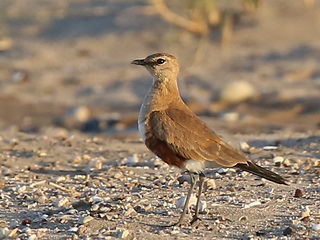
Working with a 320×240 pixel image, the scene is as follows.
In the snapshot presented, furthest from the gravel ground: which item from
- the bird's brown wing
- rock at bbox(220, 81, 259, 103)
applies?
rock at bbox(220, 81, 259, 103)

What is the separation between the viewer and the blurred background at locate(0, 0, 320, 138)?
13.6 metres

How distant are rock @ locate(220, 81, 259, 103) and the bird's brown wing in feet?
24.0

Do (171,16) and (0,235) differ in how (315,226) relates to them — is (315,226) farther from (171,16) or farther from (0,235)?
(171,16)

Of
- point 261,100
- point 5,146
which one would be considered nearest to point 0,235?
point 5,146

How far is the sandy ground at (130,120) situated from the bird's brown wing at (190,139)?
19.1 inches

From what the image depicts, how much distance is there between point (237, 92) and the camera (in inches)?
556

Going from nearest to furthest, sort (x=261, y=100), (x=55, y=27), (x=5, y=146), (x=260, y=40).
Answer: (x=5, y=146), (x=261, y=100), (x=260, y=40), (x=55, y=27)

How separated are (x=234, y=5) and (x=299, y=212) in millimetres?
9595

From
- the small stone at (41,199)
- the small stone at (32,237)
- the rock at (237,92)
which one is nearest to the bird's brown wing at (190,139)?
the small stone at (32,237)

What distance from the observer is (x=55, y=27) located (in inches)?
674

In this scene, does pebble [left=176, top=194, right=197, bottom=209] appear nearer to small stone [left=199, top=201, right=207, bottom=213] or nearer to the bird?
small stone [left=199, top=201, right=207, bottom=213]

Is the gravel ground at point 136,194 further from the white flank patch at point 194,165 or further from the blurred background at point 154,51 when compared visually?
the blurred background at point 154,51

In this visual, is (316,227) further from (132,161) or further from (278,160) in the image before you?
(132,161)

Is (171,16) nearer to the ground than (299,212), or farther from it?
farther from it
